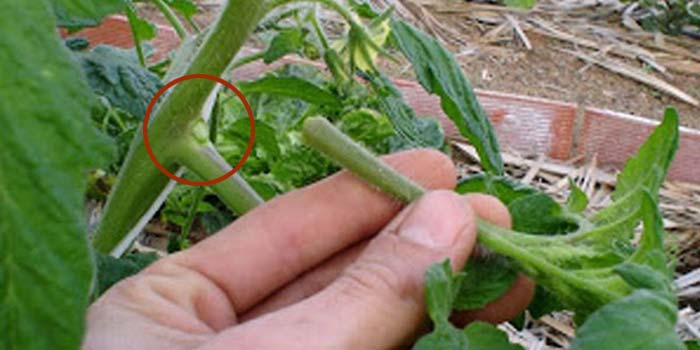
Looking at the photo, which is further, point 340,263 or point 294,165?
point 294,165

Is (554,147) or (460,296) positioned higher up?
(460,296)

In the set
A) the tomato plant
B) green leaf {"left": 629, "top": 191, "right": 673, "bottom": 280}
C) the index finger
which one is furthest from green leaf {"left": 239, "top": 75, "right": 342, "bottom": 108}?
green leaf {"left": 629, "top": 191, "right": 673, "bottom": 280}

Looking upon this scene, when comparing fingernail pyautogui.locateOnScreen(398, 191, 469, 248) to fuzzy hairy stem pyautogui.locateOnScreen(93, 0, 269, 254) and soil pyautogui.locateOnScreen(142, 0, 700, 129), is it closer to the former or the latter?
fuzzy hairy stem pyautogui.locateOnScreen(93, 0, 269, 254)

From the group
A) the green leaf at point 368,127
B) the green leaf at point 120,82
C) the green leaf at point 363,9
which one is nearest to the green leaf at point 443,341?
the green leaf at point 363,9

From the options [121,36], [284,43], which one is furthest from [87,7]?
[121,36]

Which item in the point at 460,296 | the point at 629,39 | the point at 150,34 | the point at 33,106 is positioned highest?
the point at 33,106

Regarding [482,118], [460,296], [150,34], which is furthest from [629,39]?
[460,296]

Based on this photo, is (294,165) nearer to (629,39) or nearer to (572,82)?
(572,82)
